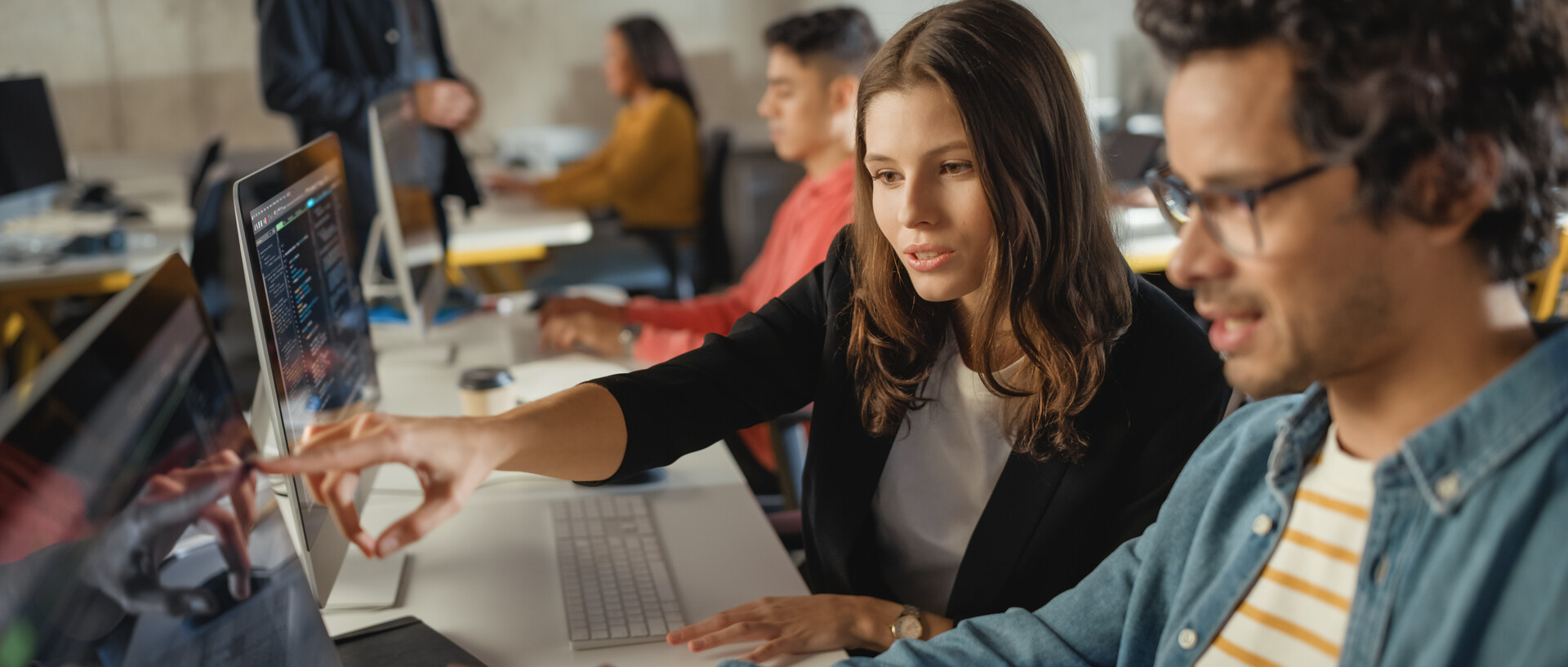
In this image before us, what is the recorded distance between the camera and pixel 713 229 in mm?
4402

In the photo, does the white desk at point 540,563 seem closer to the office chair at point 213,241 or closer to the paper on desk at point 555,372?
the paper on desk at point 555,372

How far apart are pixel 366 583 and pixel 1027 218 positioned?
0.82 metres

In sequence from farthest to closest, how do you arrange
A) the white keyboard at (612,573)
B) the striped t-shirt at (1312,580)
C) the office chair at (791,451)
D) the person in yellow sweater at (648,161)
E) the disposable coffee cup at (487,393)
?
the person in yellow sweater at (648,161) → the office chair at (791,451) → the disposable coffee cup at (487,393) → the white keyboard at (612,573) → the striped t-shirt at (1312,580)

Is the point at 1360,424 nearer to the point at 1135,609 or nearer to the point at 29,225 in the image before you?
the point at 1135,609

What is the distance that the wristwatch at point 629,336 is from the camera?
6.88ft

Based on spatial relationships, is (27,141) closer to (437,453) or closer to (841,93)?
(841,93)

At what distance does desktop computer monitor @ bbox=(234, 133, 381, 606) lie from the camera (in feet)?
3.19

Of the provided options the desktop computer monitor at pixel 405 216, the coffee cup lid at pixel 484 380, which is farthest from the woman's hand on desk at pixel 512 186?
the coffee cup lid at pixel 484 380

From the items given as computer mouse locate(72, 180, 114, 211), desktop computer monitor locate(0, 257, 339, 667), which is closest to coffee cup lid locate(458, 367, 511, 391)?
desktop computer monitor locate(0, 257, 339, 667)

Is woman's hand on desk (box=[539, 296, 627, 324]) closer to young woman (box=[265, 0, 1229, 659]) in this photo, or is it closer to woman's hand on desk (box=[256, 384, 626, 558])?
Answer: young woman (box=[265, 0, 1229, 659])

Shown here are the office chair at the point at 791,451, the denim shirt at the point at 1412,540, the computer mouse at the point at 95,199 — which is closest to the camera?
the denim shirt at the point at 1412,540

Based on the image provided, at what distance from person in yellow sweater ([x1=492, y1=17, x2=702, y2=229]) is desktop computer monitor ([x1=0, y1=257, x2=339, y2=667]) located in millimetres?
3436

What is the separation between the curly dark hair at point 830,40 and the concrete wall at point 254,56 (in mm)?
2622

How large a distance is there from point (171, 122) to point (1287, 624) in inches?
230
